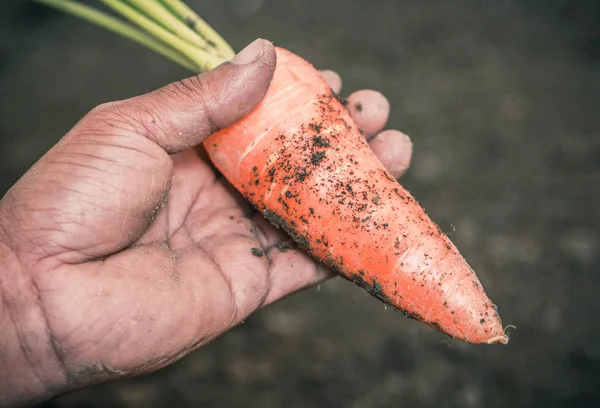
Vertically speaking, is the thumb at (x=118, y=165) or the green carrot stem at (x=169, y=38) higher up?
the green carrot stem at (x=169, y=38)

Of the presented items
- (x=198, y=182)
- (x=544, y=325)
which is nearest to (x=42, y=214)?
(x=198, y=182)

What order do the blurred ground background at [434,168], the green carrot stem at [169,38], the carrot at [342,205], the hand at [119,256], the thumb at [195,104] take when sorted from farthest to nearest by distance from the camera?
the blurred ground background at [434,168] → the green carrot stem at [169,38] → the carrot at [342,205] → the thumb at [195,104] → the hand at [119,256]

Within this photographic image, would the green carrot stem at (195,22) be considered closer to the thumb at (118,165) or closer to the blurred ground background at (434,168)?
the thumb at (118,165)

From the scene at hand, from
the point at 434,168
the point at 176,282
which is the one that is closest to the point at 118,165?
the point at 176,282

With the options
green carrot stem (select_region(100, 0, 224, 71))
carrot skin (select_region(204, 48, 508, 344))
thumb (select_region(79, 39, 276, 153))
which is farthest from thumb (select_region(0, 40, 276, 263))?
green carrot stem (select_region(100, 0, 224, 71))

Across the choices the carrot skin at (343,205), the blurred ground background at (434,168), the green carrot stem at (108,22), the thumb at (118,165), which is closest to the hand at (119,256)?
the thumb at (118,165)

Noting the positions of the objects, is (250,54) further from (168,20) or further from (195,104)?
(168,20)

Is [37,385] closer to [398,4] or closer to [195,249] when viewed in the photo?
[195,249]
